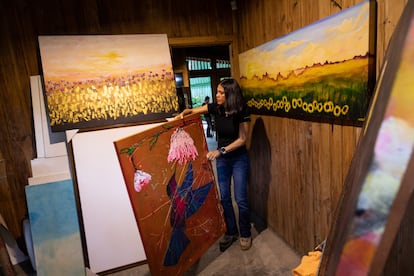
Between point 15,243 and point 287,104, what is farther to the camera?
point 15,243

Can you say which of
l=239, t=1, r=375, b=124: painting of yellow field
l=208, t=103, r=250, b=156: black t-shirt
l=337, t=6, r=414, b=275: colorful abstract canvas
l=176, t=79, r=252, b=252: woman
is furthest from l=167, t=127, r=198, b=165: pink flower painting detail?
l=337, t=6, r=414, b=275: colorful abstract canvas

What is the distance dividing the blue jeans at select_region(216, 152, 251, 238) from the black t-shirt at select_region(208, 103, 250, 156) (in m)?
0.08

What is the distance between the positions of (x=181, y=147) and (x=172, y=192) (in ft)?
1.02

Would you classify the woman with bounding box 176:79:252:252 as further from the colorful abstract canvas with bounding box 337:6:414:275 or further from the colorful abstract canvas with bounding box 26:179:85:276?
the colorful abstract canvas with bounding box 337:6:414:275

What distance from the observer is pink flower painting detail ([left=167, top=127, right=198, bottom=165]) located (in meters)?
1.79

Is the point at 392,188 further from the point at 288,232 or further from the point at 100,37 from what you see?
the point at 100,37

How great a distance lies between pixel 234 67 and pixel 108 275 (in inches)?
85.9

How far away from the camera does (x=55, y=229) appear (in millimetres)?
1936

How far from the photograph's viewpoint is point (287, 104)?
6.27ft

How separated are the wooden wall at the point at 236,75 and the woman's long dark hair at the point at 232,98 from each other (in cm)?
34

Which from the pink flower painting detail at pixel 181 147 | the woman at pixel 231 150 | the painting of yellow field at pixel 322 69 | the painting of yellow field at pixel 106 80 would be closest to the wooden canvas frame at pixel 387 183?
the painting of yellow field at pixel 322 69

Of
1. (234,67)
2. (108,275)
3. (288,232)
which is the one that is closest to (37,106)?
(108,275)

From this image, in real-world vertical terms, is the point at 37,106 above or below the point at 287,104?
above

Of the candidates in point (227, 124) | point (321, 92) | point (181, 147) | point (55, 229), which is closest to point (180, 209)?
point (181, 147)
